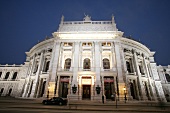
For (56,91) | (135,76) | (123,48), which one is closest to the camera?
(56,91)

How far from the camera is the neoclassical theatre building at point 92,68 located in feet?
83.3

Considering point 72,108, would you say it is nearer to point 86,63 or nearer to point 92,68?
point 92,68

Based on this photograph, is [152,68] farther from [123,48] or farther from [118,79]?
[118,79]

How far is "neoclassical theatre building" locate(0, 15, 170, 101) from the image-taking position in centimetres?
2539

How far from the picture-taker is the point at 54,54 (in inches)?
1132

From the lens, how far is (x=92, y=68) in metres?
26.8

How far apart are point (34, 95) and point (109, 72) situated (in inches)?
718

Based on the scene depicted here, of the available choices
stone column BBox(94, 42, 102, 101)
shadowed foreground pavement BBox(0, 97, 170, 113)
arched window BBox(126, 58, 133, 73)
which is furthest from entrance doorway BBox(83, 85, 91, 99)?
arched window BBox(126, 58, 133, 73)

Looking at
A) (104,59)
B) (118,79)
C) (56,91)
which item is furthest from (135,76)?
(56,91)

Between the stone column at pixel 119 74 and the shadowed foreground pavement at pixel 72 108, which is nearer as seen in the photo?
the shadowed foreground pavement at pixel 72 108

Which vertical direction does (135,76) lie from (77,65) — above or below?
below

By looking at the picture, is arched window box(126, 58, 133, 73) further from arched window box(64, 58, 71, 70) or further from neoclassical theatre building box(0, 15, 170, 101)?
arched window box(64, 58, 71, 70)

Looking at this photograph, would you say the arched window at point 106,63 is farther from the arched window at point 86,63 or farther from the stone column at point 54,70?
the stone column at point 54,70

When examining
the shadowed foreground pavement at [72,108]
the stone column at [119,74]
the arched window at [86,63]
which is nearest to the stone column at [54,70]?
the arched window at [86,63]
